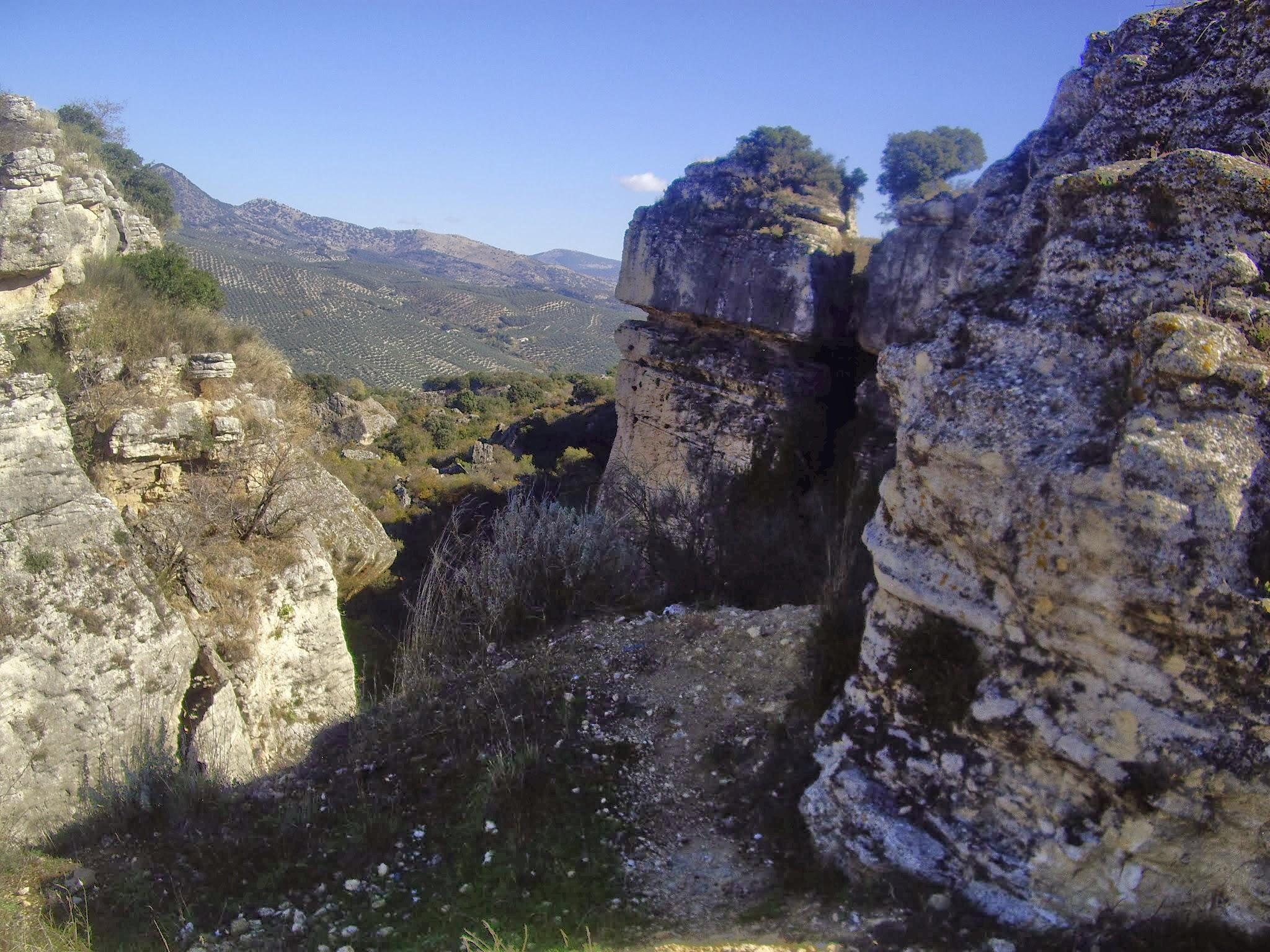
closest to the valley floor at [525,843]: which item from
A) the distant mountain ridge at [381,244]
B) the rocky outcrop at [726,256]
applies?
the rocky outcrop at [726,256]

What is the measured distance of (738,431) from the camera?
497 inches

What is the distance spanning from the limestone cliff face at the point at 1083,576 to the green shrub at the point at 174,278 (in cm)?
1126

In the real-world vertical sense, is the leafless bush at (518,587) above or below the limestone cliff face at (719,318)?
below

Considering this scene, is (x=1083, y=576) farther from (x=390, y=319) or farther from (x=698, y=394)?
(x=390, y=319)

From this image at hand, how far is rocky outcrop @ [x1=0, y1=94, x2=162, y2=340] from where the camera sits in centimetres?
954

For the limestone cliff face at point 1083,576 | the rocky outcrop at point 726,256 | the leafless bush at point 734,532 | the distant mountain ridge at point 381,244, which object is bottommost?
the leafless bush at point 734,532

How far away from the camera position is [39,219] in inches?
381

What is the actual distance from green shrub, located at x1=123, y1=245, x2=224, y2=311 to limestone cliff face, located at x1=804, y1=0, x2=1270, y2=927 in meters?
11.3

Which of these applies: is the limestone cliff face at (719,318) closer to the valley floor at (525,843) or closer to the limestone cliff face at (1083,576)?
the valley floor at (525,843)

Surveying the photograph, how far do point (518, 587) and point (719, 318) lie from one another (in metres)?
7.27

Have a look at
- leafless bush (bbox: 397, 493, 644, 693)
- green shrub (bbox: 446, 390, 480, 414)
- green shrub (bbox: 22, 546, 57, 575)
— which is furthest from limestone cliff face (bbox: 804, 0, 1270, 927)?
green shrub (bbox: 446, 390, 480, 414)

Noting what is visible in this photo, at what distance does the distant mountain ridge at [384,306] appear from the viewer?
135 feet

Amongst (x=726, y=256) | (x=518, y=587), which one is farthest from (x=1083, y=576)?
(x=726, y=256)

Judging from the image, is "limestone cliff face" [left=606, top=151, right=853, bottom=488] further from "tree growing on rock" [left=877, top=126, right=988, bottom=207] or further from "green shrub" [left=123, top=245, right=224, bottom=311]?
"green shrub" [left=123, top=245, right=224, bottom=311]
